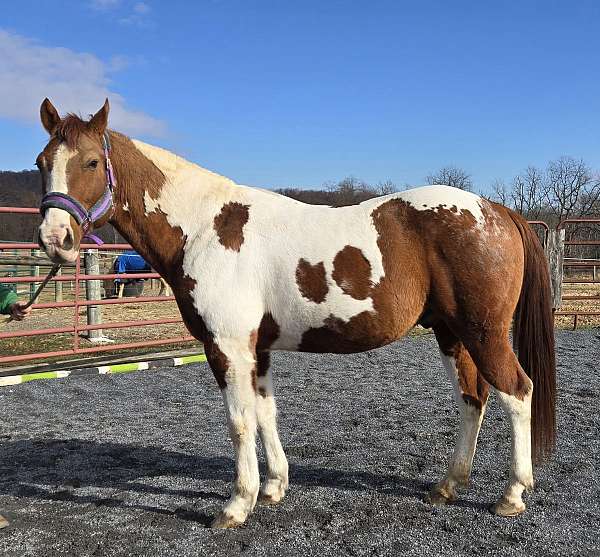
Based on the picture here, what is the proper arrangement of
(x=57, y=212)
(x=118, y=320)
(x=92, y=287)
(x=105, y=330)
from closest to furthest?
(x=57, y=212)
(x=92, y=287)
(x=105, y=330)
(x=118, y=320)

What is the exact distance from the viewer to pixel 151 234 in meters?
2.89

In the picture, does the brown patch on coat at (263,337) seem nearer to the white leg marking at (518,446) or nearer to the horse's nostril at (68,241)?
the horse's nostril at (68,241)

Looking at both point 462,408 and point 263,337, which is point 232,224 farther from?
point 462,408

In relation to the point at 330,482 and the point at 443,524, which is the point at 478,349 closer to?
the point at 443,524

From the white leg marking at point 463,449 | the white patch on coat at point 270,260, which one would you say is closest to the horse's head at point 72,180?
the white patch on coat at point 270,260

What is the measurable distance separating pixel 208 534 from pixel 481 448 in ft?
6.77

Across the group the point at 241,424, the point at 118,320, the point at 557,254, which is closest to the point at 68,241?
the point at 241,424

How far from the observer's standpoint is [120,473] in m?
3.44

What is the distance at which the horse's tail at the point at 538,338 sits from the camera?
9.57 feet

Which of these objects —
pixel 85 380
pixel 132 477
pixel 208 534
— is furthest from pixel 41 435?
pixel 208 534

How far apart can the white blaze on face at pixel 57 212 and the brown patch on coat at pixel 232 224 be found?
0.75 metres

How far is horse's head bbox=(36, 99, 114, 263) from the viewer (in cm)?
254

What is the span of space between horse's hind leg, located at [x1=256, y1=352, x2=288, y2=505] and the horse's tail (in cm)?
144

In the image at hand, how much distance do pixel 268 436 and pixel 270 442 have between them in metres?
0.04
